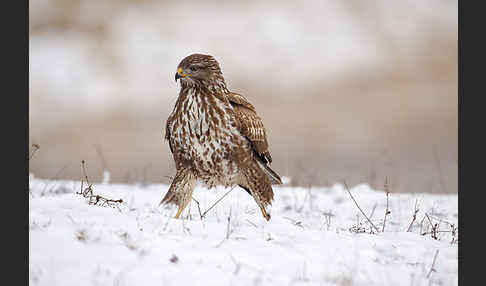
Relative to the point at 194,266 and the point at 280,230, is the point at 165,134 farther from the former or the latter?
the point at 194,266

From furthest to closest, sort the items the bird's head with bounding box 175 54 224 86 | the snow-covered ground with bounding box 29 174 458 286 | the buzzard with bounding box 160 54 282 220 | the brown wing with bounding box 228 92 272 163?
the brown wing with bounding box 228 92 272 163 → the bird's head with bounding box 175 54 224 86 → the buzzard with bounding box 160 54 282 220 → the snow-covered ground with bounding box 29 174 458 286

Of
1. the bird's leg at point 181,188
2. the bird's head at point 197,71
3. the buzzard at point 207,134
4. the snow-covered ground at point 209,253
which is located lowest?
the snow-covered ground at point 209,253

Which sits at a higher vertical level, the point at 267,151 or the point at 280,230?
the point at 267,151


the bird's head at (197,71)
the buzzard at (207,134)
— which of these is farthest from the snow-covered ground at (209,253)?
the bird's head at (197,71)

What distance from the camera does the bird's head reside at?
5406 millimetres

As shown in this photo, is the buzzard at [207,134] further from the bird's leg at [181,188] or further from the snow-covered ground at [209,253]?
the snow-covered ground at [209,253]

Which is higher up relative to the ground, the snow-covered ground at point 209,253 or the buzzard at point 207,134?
the buzzard at point 207,134

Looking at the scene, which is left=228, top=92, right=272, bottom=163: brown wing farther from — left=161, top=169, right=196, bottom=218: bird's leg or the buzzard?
left=161, top=169, right=196, bottom=218: bird's leg

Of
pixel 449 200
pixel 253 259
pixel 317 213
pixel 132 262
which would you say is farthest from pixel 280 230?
pixel 449 200

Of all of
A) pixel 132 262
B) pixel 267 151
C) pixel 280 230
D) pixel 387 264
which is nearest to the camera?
pixel 132 262

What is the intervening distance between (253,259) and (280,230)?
0.79 metres

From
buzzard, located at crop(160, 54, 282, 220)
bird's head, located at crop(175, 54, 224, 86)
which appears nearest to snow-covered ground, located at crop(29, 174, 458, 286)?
buzzard, located at crop(160, 54, 282, 220)

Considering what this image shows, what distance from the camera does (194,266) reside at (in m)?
3.46

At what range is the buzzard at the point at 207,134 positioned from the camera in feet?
17.3
